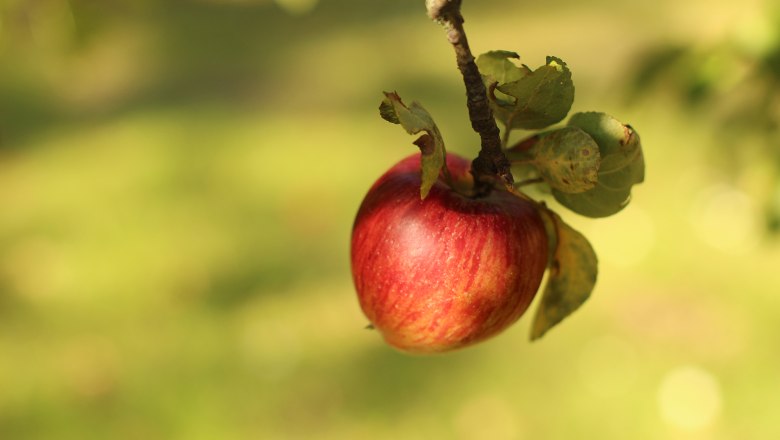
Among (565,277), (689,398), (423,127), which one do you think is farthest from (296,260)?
(423,127)

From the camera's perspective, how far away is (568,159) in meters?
0.64

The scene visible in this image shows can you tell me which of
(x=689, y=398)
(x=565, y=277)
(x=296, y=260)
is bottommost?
(x=689, y=398)

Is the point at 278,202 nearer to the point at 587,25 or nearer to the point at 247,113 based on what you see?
the point at 247,113

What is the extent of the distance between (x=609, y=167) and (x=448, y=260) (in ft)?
0.45

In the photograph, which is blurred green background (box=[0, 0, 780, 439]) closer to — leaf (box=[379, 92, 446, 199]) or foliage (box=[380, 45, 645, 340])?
foliage (box=[380, 45, 645, 340])

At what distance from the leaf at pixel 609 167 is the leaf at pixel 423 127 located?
120mm

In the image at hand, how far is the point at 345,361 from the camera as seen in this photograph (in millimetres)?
2576

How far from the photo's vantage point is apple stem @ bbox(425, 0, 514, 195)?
54 cm

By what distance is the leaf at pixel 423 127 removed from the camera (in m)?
0.58

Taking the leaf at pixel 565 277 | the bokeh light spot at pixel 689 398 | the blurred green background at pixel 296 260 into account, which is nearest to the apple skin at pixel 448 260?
the leaf at pixel 565 277

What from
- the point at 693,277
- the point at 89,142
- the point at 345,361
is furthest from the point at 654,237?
the point at 89,142

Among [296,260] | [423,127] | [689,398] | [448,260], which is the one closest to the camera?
[423,127]

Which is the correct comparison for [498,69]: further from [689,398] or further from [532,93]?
[689,398]

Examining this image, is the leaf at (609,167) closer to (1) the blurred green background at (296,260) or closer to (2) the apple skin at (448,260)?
(2) the apple skin at (448,260)
